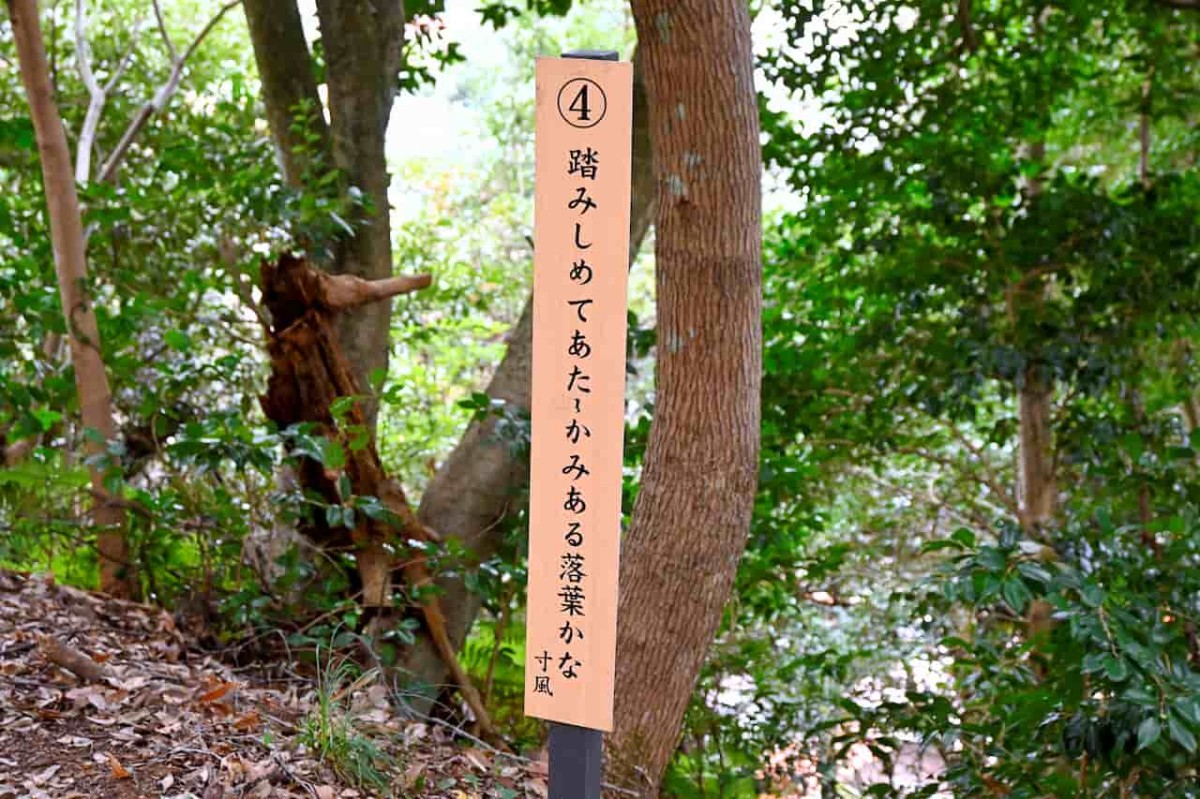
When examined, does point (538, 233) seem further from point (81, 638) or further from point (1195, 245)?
point (1195, 245)

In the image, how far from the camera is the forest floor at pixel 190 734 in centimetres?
296

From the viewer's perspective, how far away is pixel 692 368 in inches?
130

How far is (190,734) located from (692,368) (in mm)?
1732

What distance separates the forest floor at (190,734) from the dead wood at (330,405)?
1.62 ft

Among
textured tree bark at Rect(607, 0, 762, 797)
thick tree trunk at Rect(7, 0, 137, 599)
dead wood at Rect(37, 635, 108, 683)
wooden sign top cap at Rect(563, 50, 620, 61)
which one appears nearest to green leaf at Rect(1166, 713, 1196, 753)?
textured tree bark at Rect(607, 0, 762, 797)

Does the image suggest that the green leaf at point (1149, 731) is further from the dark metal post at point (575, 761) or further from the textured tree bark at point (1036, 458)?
the textured tree bark at point (1036, 458)

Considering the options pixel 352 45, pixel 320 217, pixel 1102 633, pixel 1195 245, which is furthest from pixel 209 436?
pixel 1195 245

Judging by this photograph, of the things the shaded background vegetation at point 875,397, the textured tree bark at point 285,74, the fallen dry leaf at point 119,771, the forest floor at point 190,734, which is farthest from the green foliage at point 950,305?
the fallen dry leaf at point 119,771

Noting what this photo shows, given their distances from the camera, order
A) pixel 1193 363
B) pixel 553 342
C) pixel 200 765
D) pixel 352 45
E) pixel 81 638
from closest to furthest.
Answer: pixel 553 342, pixel 200 765, pixel 81 638, pixel 352 45, pixel 1193 363

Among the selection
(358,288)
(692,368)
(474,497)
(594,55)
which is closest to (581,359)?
(594,55)

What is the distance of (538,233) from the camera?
237 cm

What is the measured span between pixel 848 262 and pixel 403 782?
139 inches

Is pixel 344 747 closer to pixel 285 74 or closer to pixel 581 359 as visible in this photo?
pixel 581 359

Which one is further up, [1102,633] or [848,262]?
[848,262]
